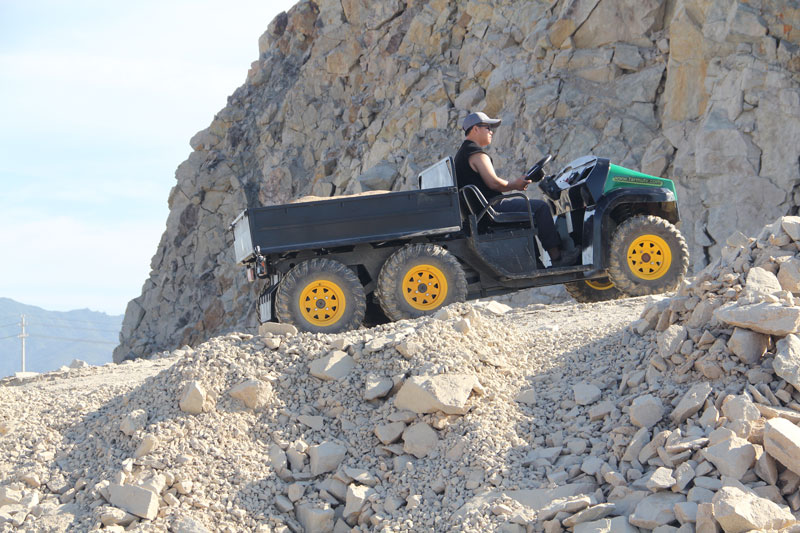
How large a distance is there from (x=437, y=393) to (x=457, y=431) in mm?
280

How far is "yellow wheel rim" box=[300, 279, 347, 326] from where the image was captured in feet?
25.1

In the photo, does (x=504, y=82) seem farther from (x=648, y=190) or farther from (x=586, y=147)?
(x=648, y=190)

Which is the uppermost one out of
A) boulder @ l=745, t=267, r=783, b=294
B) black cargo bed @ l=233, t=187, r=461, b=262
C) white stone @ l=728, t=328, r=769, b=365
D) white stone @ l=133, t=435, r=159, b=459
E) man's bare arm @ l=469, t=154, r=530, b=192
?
man's bare arm @ l=469, t=154, r=530, b=192

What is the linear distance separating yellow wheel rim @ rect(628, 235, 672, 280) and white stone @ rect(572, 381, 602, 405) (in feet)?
11.9

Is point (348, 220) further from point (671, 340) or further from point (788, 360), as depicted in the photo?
point (788, 360)

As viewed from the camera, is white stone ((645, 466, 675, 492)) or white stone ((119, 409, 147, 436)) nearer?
white stone ((645, 466, 675, 492))

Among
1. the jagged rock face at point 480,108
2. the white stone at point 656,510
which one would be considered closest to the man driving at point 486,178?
the white stone at point 656,510

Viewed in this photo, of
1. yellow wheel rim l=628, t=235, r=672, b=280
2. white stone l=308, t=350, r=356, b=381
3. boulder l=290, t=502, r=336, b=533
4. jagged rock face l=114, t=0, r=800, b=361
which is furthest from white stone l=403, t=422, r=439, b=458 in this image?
jagged rock face l=114, t=0, r=800, b=361

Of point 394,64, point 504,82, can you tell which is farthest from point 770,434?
point 394,64

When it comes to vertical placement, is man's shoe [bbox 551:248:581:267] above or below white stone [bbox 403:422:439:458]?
above

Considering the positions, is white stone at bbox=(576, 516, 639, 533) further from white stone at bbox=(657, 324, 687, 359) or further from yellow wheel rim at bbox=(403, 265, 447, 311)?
yellow wheel rim at bbox=(403, 265, 447, 311)

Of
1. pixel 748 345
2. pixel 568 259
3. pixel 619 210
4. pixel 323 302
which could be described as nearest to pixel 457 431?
pixel 748 345

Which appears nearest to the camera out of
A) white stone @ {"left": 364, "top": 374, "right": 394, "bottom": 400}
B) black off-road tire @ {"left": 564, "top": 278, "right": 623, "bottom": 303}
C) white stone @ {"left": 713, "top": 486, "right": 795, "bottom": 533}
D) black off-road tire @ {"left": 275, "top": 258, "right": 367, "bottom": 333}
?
white stone @ {"left": 713, "top": 486, "right": 795, "bottom": 533}

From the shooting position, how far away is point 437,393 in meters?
5.11
